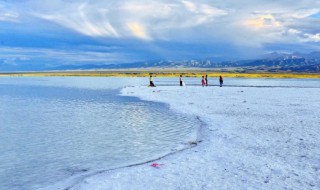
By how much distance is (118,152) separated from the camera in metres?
15.9

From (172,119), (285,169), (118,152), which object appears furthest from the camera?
(172,119)

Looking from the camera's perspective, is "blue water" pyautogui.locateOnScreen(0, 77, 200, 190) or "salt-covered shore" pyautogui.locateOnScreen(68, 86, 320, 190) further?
"blue water" pyautogui.locateOnScreen(0, 77, 200, 190)

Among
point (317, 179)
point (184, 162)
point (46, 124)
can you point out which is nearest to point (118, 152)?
point (184, 162)

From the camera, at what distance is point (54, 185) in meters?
11.6

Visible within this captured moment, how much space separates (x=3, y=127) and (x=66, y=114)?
681 cm

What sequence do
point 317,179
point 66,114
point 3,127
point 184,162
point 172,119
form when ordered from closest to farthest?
point 317,179, point 184,162, point 3,127, point 172,119, point 66,114

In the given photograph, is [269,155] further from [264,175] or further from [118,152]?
[118,152]

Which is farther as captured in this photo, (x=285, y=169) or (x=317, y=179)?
(x=285, y=169)

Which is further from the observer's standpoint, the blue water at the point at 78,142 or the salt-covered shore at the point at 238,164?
the blue water at the point at 78,142

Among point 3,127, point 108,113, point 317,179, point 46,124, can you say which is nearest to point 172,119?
point 108,113

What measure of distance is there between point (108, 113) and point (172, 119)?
6.68 m

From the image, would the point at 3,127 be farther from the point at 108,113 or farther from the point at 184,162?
the point at 184,162

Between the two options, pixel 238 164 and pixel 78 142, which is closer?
pixel 238 164

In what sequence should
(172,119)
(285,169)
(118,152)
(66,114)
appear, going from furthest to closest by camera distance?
1. (66,114)
2. (172,119)
3. (118,152)
4. (285,169)
